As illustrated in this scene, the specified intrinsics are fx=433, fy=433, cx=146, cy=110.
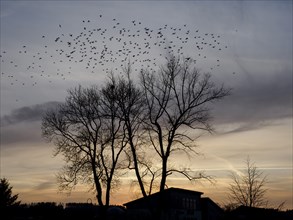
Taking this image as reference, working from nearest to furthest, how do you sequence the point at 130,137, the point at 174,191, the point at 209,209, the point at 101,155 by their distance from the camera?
1. the point at 130,137
2. the point at 101,155
3. the point at 174,191
4. the point at 209,209

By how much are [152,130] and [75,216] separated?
20456mm

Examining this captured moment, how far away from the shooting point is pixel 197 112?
41.5 metres

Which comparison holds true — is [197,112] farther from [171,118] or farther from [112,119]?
[112,119]

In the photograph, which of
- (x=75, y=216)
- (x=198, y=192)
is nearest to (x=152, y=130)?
(x=75, y=216)

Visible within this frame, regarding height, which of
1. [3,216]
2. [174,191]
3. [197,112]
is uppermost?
[197,112]

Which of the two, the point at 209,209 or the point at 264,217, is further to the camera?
the point at 209,209

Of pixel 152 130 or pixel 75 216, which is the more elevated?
pixel 152 130

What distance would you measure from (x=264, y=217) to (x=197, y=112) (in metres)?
20.5

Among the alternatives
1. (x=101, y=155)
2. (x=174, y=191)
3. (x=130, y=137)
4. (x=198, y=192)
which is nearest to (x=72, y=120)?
(x=101, y=155)

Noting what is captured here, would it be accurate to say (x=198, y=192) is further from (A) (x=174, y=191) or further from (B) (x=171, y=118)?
(B) (x=171, y=118)

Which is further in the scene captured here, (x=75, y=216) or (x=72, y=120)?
(x=75, y=216)

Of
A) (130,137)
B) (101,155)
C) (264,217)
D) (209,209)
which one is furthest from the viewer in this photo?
(209,209)

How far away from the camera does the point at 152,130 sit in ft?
139

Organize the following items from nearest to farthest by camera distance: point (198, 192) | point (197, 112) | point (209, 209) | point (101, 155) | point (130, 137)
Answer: point (197, 112) → point (130, 137) → point (101, 155) → point (198, 192) → point (209, 209)
